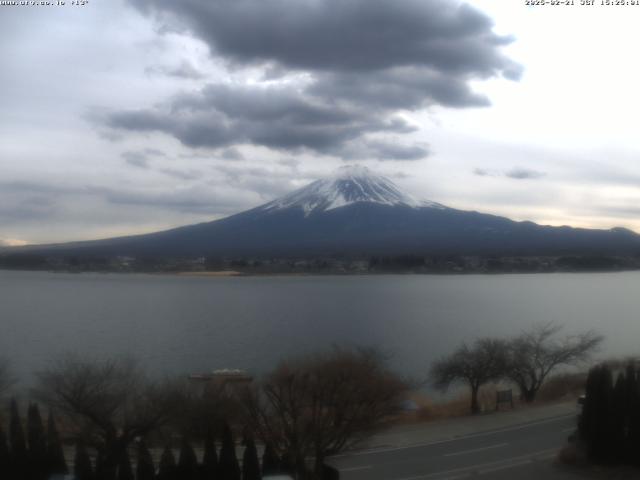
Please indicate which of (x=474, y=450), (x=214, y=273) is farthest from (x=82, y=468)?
(x=214, y=273)

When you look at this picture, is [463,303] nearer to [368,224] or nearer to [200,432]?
[200,432]

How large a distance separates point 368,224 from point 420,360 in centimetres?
12683

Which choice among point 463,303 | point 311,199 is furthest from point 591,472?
point 311,199

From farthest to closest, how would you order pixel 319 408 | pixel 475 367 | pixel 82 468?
1. pixel 475 367
2. pixel 319 408
3. pixel 82 468

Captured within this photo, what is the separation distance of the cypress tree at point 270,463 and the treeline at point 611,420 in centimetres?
533

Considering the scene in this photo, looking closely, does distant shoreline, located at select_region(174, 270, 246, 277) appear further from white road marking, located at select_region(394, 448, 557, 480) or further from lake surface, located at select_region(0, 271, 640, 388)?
white road marking, located at select_region(394, 448, 557, 480)

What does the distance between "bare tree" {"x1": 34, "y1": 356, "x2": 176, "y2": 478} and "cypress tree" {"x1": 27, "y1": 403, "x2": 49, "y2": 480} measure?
16.3 inches

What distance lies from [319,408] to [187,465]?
2.18m

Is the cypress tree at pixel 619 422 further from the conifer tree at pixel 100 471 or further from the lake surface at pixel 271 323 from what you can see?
the lake surface at pixel 271 323

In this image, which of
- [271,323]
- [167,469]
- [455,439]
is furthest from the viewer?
[271,323]

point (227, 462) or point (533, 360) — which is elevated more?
point (227, 462)

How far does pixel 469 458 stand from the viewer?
1247 cm

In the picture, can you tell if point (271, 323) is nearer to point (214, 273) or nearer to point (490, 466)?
point (490, 466)

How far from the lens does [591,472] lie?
38.8 ft
